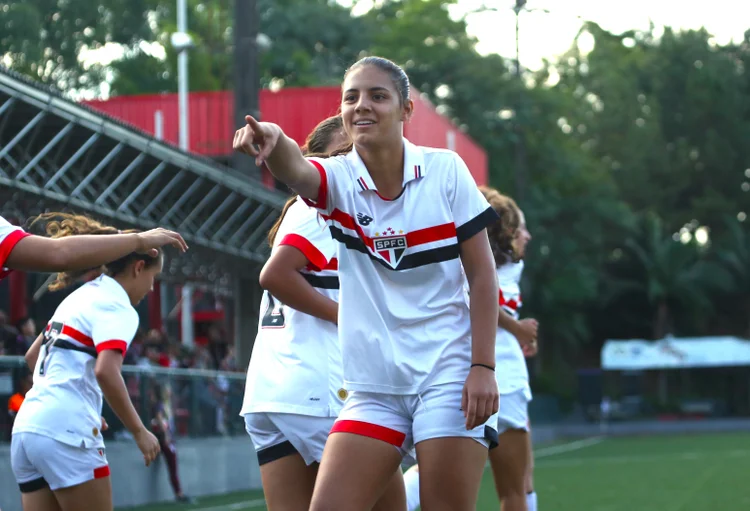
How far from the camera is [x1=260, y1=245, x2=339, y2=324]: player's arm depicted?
16.4ft

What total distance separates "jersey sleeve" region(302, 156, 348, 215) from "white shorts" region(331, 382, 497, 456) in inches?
23.8

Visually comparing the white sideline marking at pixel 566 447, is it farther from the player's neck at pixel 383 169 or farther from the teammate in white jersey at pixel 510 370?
the player's neck at pixel 383 169

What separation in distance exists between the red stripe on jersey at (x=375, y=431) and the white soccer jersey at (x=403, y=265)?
0.11m

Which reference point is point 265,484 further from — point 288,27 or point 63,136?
point 288,27

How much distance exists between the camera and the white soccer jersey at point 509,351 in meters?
6.93

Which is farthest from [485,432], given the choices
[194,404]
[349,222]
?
[194,404]

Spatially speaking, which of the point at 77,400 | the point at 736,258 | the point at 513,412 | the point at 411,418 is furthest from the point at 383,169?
the point at 736,258

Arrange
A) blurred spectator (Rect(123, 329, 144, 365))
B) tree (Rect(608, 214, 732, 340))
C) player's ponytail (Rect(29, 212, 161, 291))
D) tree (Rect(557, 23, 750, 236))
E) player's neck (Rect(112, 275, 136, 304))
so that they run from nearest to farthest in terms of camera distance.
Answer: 1. player's ponytail (Rect(29, 212, 161, 291))
2. player's neck (Rect(112, 275, 136, 304))
3. blurred spectator (Rect(123, 329, 144, 365))
4. tree (Rect(608, 214, 732, 340))
5. tree (Rect(557, 23, 750, 236))

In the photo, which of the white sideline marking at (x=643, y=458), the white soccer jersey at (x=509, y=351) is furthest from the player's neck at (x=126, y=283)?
the white sideline marking at (x=643, y=458)

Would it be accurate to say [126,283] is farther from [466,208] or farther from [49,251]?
[466,208]

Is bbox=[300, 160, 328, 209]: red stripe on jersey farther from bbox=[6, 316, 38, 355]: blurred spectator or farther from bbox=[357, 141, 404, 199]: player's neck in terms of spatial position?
bbox=[6, 316, 38, 355]: blurred spectator

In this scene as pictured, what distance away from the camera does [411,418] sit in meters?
4.32

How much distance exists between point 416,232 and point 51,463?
2229 mm

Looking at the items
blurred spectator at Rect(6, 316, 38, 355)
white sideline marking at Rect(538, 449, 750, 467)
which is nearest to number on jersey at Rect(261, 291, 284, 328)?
blurred spectator at Rect(6, 316, 38, 355)
